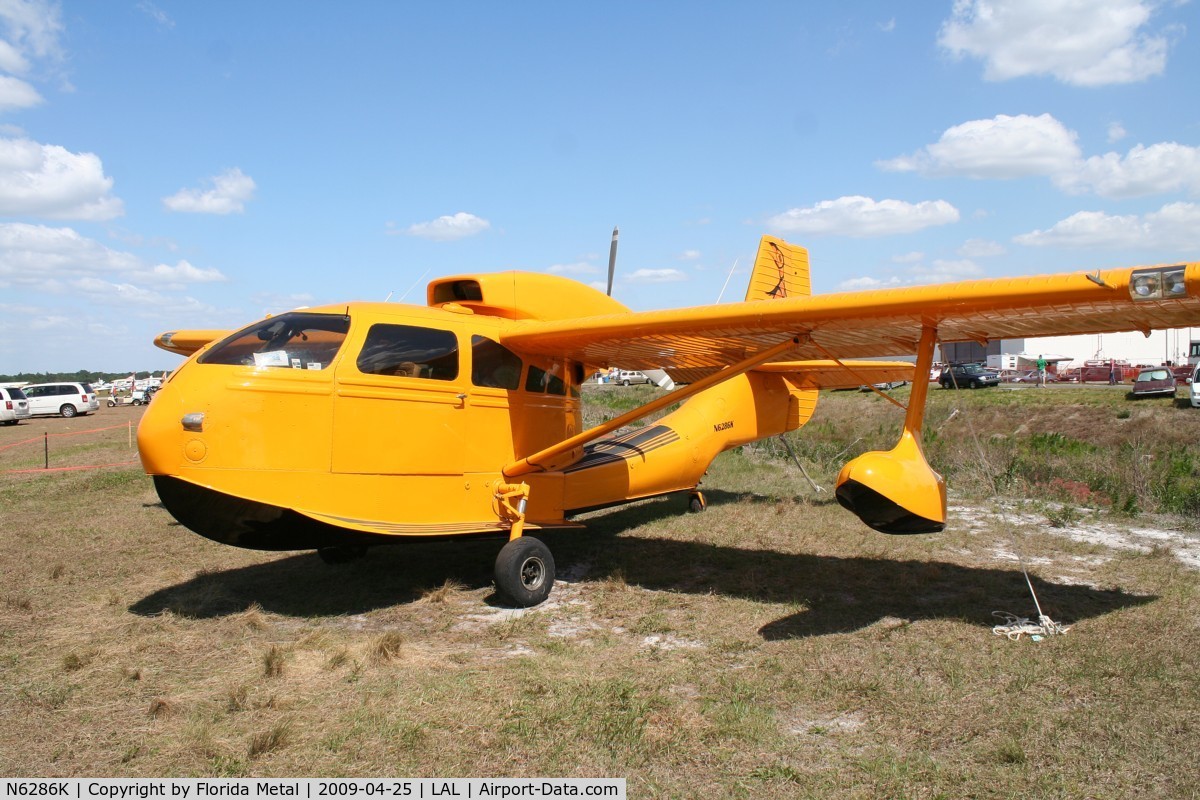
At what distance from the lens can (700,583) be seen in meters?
7.70

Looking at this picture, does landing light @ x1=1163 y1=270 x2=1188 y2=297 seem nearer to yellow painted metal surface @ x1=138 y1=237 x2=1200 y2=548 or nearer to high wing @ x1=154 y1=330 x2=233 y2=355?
yellow painted metal surface @ x1=138 y1=237 x2=1200 y2=548

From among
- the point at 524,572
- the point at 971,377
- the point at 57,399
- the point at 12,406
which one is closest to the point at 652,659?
the point at 524,572

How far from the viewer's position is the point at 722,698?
4797 millimetres

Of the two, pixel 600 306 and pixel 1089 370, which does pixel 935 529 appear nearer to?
pixel 600 306

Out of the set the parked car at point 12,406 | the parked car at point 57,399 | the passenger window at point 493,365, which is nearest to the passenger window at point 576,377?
the passenger window at point 493,365

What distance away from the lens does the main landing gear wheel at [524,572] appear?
6.84 metres

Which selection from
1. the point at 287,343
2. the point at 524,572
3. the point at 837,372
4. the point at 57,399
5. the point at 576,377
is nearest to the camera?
the point at 287,343

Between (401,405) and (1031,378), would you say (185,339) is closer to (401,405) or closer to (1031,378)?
(401,405)

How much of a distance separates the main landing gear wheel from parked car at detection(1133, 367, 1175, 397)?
2976 centimetres

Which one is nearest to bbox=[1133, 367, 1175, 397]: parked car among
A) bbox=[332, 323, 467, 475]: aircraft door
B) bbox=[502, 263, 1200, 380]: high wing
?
bbox=[502, 263, 1200, 380]: high wing

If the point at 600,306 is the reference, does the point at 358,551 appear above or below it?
below

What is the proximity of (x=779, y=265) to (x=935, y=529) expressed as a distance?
6.11 m

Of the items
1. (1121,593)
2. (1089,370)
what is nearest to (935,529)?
(1121,593)

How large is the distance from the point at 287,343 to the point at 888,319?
16.5 ft
